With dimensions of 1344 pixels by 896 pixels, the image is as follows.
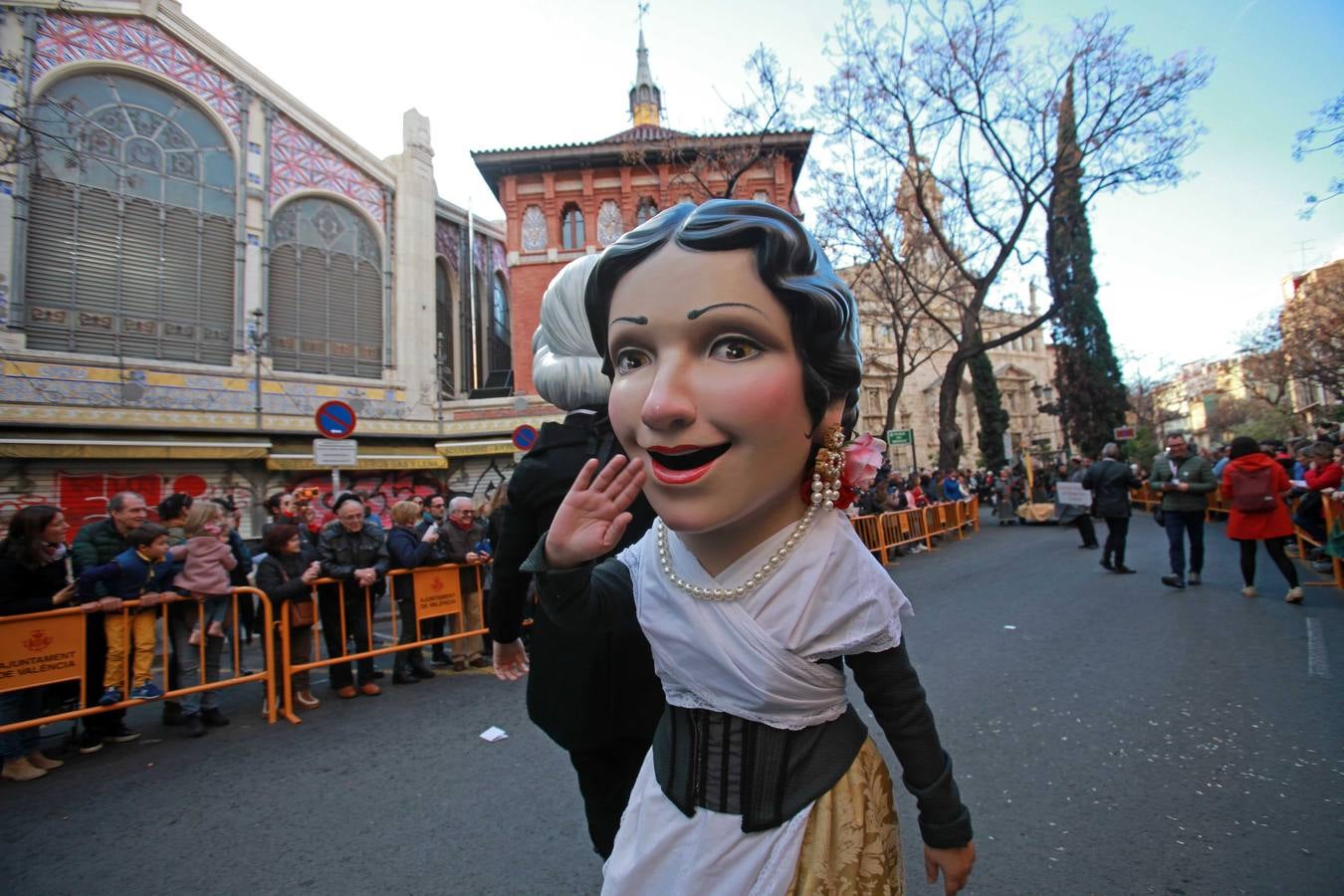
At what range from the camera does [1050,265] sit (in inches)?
567

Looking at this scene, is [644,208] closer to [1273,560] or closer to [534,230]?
[534,230]

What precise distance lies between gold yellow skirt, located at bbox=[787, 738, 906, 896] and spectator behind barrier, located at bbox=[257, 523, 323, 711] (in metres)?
4.78

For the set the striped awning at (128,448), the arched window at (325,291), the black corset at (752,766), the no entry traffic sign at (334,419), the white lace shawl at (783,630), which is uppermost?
the arched window at (325,291)

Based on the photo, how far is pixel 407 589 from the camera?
5.51m

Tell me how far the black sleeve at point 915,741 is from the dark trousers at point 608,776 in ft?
1.99

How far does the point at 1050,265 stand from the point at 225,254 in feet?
63.1

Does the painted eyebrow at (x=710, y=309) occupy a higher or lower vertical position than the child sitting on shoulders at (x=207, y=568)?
higher

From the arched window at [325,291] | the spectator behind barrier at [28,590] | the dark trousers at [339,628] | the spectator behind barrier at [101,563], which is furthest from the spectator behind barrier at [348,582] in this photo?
the arched window at [325,291]

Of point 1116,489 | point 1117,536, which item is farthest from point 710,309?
point 1117,536

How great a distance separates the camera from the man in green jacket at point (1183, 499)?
6.34m

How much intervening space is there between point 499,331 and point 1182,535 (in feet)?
74.4

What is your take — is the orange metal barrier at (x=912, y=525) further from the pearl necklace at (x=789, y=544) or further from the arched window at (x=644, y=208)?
the arched window at (x=644, y=208)

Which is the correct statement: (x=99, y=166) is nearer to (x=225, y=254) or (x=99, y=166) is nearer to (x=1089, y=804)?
(x=225, y=254)

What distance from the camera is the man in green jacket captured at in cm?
634
